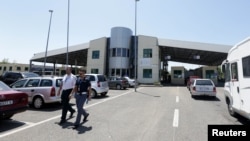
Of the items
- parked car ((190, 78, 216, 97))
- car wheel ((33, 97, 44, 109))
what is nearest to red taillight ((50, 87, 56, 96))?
car wheel ((33, 97, 44, 109))

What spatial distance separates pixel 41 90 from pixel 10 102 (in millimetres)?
3062

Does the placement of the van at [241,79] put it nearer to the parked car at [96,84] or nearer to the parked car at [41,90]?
the parked car at [41,90]

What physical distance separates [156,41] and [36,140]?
3085cm

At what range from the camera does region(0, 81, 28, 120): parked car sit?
5.92 meters

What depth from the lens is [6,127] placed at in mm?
6043

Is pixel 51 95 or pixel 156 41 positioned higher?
pixel 156 41

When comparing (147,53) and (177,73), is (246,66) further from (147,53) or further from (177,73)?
(177,73)

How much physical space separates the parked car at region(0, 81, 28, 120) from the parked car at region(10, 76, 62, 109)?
2.21 metres

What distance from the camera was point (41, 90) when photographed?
9250 millimetres

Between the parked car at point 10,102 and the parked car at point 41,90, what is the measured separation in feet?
7.26

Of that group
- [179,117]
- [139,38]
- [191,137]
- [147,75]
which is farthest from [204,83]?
[139,38]

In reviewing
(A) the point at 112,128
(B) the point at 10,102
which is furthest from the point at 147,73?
(B) the point at 10,102

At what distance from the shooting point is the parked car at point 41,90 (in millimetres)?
9141

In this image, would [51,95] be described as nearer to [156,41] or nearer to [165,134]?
→ [165,134]
